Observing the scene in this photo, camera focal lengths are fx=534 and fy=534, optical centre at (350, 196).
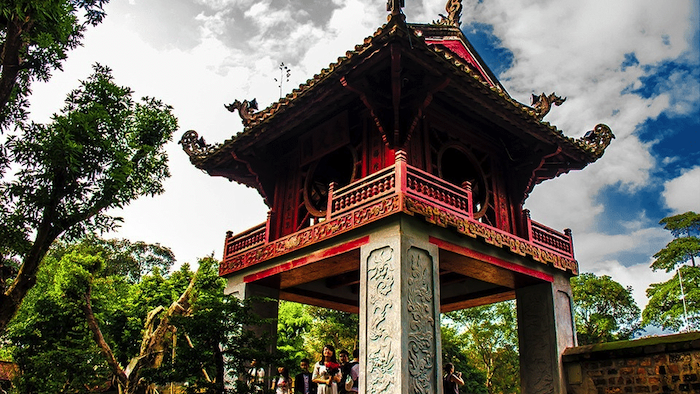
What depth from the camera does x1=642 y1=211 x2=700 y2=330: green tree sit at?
24625 millimetres

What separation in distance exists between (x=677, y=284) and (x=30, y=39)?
2806 cm

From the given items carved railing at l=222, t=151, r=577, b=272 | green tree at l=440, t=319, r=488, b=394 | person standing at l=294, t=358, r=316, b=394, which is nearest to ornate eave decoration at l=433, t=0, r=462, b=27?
carved railing at l=222, t=151, r=577, b=272

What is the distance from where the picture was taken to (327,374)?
285 inches

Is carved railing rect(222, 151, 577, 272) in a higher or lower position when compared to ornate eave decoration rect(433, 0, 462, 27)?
lower

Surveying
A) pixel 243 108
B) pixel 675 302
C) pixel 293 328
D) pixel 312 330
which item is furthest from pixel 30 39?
pixel 675 302

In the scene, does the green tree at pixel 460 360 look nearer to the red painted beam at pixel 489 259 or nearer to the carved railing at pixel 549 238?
the carved railing at pixel 549 238

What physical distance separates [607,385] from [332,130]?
638 cm

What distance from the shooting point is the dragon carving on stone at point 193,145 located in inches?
432

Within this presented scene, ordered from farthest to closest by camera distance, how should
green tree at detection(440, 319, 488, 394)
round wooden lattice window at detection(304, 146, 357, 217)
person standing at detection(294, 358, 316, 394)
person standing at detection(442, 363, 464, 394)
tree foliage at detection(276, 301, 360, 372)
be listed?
green tree at detection(440, 319, 488, 394) → tree foliage at detection(276, 301, 360, 372) → round wooden lattice window at detection(304, 146, 357, 217) → person standing at detection(442, 363, 464, 394) → person standing at detection(294, 358, 316, 394)

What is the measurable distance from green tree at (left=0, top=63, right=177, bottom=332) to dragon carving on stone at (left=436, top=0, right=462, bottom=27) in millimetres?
6712

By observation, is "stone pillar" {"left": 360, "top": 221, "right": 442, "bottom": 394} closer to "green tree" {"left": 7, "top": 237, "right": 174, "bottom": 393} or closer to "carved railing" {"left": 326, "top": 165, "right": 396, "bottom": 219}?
"carved railing" {"left": 326, "top": 165, "right": 396, "bottom": 219}

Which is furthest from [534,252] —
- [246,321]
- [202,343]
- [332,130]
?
[202,343]

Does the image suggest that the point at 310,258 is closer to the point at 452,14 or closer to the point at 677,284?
the point at 452,14

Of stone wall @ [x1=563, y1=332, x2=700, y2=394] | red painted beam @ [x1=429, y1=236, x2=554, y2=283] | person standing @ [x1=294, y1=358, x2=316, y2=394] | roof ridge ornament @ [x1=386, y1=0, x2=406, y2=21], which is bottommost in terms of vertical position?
person standing @ [x1=294, y1=358, x2=316, y2=394]
